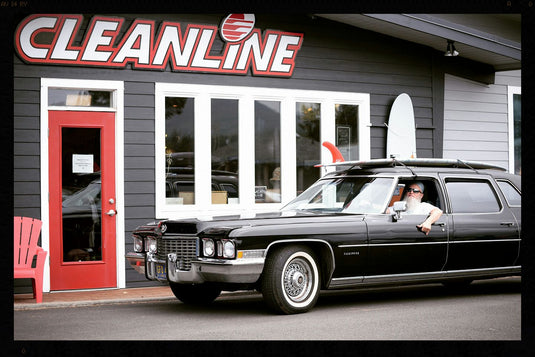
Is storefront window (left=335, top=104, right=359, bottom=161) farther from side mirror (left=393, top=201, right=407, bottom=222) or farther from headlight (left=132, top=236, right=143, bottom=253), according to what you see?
headlight (left=132, top=236, right=143, bottom=253)

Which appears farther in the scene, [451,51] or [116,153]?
[451,51]

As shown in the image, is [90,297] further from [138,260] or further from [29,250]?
[138,260]

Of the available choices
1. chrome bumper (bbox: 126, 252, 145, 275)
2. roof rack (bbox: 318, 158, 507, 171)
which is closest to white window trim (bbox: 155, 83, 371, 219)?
chrome bumper (bbox: 126, 252, 145, 275)

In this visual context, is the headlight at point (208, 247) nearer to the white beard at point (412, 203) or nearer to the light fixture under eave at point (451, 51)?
the white beard at point (412, 203)

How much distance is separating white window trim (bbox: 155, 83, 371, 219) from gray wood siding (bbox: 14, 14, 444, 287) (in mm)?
113

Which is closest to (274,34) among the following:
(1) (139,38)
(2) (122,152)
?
(1) (139,38)

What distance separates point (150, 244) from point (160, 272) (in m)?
0.48

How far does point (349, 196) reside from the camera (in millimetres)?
8867

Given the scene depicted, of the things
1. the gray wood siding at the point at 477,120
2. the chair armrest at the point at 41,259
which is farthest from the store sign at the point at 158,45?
the gray wood siding at the point at 477,120

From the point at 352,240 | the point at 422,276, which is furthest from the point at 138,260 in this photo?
the point at 422,276

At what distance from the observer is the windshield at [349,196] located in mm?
8633

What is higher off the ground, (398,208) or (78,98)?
(78,98)

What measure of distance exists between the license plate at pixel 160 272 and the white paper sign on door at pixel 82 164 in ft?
9.85
